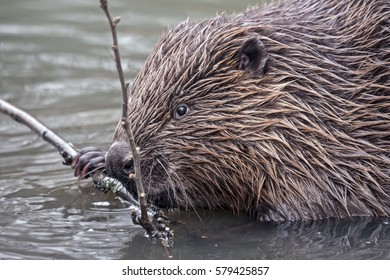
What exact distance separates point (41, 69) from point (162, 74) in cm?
389

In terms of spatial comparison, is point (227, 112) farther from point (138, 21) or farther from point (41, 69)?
point (138, 21)

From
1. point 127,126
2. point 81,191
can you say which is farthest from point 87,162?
point 127,126

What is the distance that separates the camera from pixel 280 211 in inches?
224

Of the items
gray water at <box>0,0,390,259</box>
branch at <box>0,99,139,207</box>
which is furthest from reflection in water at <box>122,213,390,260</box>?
branch at <box>0,99,139,207</box>

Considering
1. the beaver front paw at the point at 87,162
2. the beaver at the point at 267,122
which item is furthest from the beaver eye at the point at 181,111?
the beaver front paw at the point at 87,162

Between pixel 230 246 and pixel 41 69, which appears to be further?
pixel 41 69

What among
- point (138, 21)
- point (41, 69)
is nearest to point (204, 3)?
point (138, 21)

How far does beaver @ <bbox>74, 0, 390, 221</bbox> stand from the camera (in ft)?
18.2

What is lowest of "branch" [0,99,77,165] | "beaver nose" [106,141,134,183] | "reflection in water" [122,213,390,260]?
"reflection in water" [122,213,390,260]

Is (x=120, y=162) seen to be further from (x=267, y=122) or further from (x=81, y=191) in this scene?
(x=81, y=191)

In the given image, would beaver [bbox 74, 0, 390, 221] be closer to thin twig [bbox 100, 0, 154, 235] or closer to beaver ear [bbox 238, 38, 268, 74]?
beaver ear [bbox 238, 38, 268, 74]

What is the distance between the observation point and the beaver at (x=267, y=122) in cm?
555

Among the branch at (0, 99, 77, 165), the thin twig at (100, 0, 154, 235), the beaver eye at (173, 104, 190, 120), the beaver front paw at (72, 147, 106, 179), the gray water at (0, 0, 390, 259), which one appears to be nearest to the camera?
the thin twig at (100, 0, 154, 235)

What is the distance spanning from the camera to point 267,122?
5.54 m
